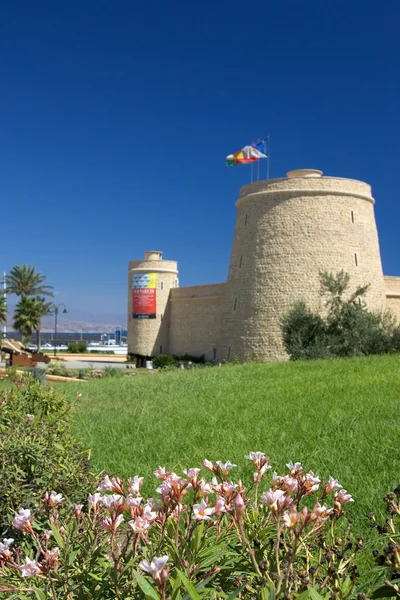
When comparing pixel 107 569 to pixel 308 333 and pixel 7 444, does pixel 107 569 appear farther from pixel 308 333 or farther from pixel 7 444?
pixel 308 333

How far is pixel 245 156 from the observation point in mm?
27703

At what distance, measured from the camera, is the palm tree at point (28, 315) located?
4484cm

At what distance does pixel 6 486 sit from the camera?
3.33 m

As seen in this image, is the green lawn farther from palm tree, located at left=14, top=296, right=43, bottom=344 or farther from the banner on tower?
palm tree, located at left=14, top=296, right=43, bottom=344

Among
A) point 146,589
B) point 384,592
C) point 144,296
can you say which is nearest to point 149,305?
point 144,296

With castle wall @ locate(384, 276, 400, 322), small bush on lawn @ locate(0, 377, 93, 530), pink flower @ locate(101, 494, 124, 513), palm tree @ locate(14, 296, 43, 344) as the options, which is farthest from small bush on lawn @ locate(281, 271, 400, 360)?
palm tree @ locate(14, 296, 43, 344)

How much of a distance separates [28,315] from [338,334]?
30.7 m

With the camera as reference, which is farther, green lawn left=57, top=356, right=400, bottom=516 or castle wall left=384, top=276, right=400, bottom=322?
castle wall left=384, top=276, right=400, bottom=322

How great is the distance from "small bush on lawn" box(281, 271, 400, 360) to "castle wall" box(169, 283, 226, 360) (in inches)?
445

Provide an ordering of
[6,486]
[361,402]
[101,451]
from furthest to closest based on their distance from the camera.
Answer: [361,402]
[101,451]
[6,486]

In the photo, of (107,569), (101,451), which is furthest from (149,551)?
(101,451)

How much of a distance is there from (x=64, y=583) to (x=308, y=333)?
18.9 m

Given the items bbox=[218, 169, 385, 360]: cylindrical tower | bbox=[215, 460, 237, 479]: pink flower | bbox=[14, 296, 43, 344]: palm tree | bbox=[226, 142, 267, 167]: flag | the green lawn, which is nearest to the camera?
bbox=[215, 460, 237, 479]: pink flower

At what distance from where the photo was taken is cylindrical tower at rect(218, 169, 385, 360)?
25000 millimetres
